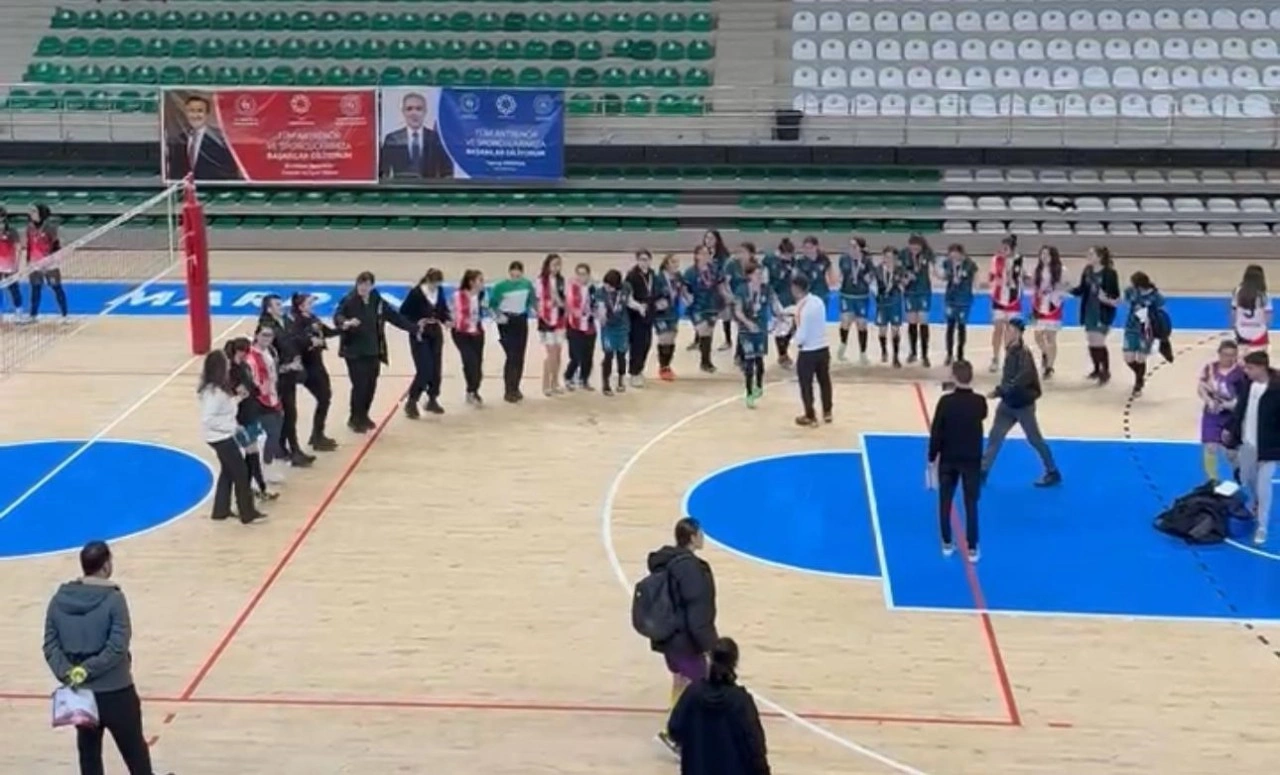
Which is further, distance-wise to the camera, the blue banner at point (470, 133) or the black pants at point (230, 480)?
the blue banner at point (470, 133)

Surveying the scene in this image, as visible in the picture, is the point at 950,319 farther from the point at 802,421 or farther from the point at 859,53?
the point at 859,53

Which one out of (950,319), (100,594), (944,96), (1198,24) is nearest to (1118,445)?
(950,319)

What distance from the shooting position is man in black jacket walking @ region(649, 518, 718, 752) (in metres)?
9.97

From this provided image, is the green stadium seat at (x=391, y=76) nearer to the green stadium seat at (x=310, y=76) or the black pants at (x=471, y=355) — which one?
the green stadium seat at (x=310, y=76)

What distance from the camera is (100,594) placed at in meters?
8.98

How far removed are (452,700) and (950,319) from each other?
10.2 m

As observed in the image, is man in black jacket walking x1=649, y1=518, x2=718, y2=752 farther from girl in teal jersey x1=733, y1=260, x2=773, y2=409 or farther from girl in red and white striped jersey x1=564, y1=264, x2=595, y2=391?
girl in red and white striped jersey x1=564, y1=264, x2=595, y2=391

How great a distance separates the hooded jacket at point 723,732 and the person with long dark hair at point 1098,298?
11.9m

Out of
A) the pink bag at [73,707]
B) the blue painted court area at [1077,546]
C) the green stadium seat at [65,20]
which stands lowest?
the blue painted court area at [1077,546]

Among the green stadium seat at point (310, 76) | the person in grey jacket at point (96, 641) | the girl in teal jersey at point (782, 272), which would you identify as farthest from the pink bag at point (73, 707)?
the green stadium seat at point (310, 76)

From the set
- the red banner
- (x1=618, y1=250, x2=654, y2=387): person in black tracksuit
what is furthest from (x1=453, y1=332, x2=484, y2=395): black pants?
the red banner

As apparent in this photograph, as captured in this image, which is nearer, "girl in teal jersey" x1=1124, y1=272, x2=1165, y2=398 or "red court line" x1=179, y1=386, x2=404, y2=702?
"red court line" x1=179, y1=386, x2=404, y2=702

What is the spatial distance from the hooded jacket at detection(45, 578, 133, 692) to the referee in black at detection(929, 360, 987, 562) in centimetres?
677

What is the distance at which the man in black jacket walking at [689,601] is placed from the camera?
9969 millimetres
